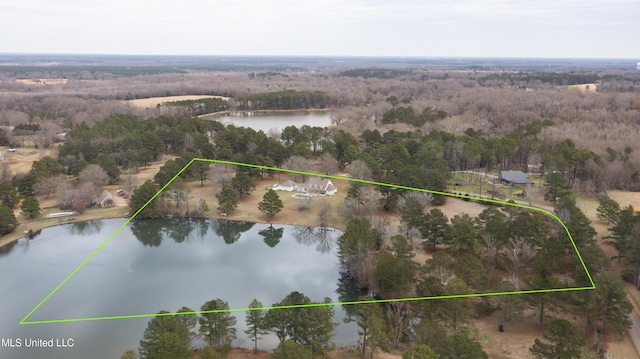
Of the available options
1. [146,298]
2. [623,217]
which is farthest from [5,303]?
[623,217]

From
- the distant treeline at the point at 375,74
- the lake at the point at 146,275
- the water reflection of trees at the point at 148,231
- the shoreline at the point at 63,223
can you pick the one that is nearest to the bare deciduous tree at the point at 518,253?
the lake at the point at 146,275

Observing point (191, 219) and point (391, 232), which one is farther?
point (191, 219)

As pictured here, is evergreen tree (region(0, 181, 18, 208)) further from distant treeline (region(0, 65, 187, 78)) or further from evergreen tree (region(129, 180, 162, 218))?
distant treeline (region(0, 65, 187, 78))

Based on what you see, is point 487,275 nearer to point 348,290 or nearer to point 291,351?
point 348,290

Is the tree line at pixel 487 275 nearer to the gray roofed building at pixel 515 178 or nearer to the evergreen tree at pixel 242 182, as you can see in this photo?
the gray roofed building at pixel 515 178

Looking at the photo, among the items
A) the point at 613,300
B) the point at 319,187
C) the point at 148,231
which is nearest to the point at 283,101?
the point at 319,187

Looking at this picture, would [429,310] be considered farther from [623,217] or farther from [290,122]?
[290,122]
